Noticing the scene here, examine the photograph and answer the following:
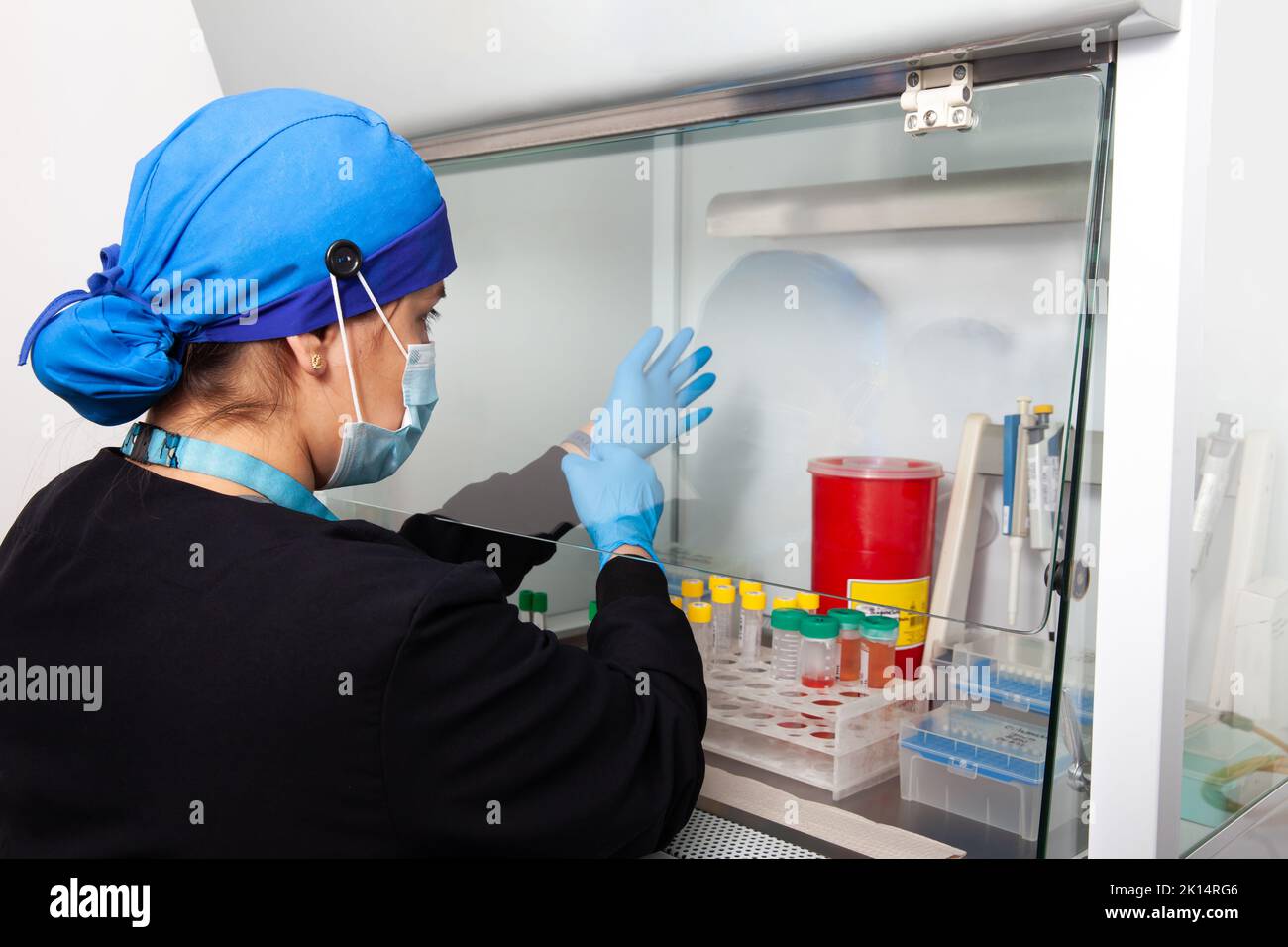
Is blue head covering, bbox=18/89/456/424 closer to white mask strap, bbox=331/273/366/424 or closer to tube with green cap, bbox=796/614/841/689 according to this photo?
white mask strap, bbox=331/273/366/424

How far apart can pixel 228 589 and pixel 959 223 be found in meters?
0.77

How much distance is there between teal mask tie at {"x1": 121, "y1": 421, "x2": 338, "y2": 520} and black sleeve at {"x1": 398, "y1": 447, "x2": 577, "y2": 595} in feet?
1.26

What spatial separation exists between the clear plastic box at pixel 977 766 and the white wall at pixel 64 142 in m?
1.49

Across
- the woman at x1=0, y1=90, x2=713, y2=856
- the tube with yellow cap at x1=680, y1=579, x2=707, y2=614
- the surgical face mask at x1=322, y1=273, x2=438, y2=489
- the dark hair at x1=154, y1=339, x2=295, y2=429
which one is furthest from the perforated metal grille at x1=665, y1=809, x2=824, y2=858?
the dark hair at x1=154, y1=339, x2=295, y2=429

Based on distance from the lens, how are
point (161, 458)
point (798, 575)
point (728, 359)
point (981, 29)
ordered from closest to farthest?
1. point (981, 29)
2. point (161, 458)
3. point (798, 575)
4. point (728, 359)

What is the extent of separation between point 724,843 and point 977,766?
28cm

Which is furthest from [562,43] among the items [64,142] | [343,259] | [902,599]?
[64,142]

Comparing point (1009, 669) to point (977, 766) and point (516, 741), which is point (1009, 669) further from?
point (516, 741)

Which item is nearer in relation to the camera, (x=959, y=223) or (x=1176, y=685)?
(x=1176, y=685)

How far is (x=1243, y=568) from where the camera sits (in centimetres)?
103

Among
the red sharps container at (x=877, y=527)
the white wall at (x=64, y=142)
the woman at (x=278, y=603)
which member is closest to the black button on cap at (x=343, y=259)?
the woman at (x=278, y=603)

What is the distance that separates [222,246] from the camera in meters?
0.86

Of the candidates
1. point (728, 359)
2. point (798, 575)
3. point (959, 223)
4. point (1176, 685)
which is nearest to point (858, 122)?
point (959, 223)
